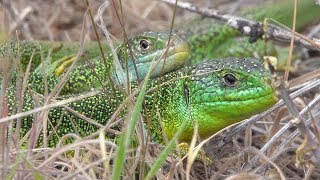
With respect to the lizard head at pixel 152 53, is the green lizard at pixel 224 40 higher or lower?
higher

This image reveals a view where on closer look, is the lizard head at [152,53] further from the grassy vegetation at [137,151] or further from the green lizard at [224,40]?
the green lizard at [224,40]

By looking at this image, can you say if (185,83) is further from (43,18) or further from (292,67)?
(43,18)

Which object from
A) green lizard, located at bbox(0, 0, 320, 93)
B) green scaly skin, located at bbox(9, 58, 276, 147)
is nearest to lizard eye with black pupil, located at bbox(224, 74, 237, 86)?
green scaly skin, located at bbox(9, 58, 276, 147)

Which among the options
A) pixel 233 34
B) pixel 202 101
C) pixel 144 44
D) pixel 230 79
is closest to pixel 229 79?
pixel 230 79

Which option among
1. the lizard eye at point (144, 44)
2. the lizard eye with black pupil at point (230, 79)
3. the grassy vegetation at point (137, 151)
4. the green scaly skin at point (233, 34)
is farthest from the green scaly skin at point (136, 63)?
the green scaly skin at point (233, 34)

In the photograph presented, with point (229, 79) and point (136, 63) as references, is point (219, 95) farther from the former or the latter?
point (136, 63)

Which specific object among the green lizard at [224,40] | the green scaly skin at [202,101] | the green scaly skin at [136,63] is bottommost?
the green scaly skin at [202,101]
